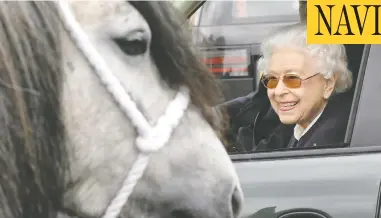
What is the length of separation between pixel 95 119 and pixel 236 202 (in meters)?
0.42

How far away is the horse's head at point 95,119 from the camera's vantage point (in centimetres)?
117

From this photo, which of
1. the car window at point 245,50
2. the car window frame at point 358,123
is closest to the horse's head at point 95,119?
the car window at point 245,50

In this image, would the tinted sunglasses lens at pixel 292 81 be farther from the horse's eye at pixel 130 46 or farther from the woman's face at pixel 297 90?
the horse's eye at pixel 130 46

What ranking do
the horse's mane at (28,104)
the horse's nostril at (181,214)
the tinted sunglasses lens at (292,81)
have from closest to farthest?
the horse's mane at (28,104) < the horse's nostril at (181,214) < the tinted sunglasses lens at (292,81)

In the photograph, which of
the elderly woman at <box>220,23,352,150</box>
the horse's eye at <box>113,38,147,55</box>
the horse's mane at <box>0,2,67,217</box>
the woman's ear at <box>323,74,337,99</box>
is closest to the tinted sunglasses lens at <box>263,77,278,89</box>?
the elderly woman at <box>220,23,352,150</box>

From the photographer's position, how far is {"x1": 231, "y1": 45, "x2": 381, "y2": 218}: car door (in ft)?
5.06

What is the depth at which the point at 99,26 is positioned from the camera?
123 cm

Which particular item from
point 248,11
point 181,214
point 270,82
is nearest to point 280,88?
point 270,82

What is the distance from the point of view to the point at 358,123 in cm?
162

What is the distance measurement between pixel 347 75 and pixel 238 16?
1.14ft

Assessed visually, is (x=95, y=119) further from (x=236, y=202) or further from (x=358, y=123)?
(x=358, y=123)

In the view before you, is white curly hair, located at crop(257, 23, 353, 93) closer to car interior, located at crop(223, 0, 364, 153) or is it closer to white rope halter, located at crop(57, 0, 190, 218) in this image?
car interior, located at crop(223, 0, 364, 153)

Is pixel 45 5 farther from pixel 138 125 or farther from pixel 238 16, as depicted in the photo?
pixel 238 16

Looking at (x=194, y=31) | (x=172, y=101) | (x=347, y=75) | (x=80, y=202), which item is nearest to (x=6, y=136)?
(x=80, y=202)
